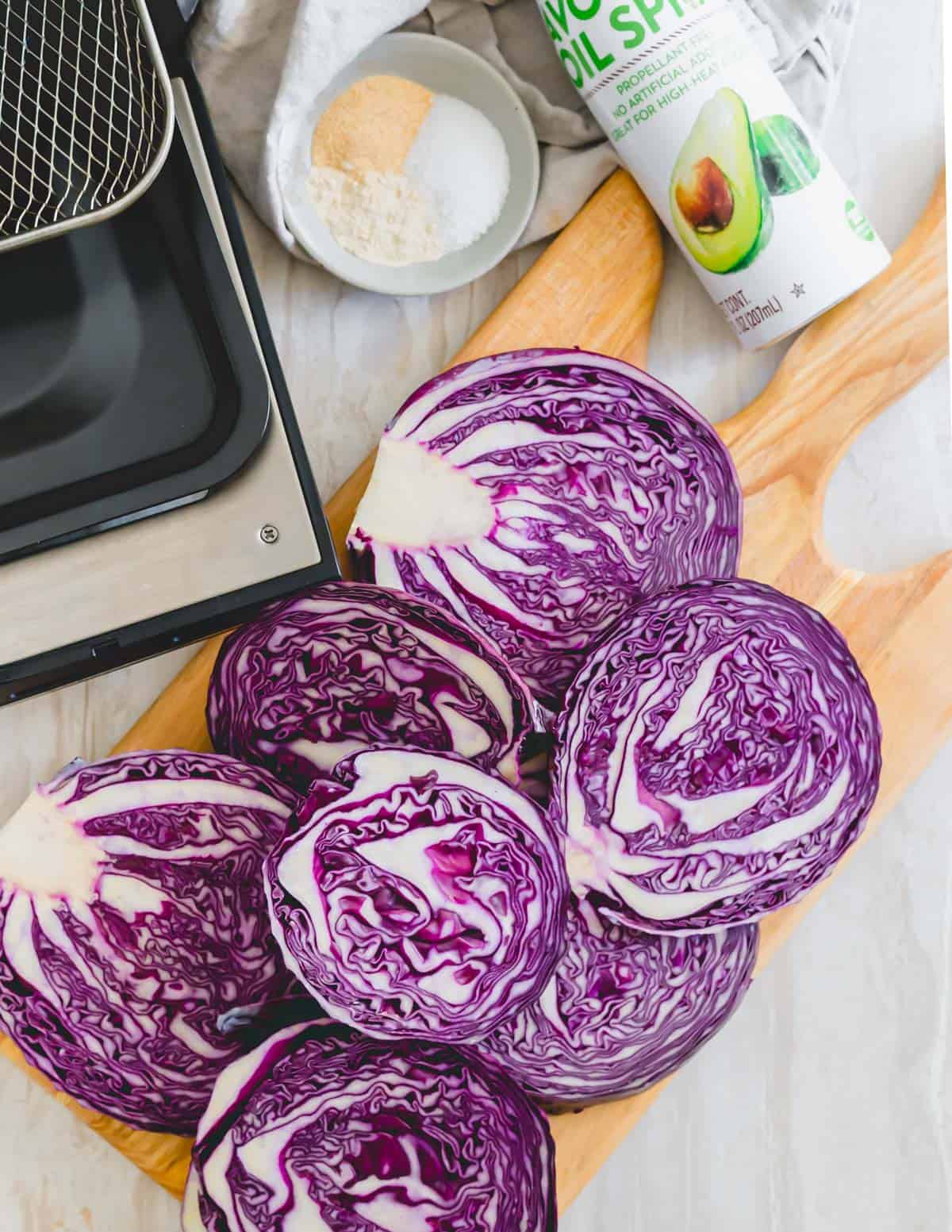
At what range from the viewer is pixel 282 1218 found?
0.84m

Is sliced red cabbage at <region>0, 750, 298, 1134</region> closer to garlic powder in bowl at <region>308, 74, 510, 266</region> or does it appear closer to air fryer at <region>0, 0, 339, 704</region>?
air fryer at <region>0, 0, 339, 704</region>

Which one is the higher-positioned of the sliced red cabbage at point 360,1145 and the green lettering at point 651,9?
the green lettering at point 651,9

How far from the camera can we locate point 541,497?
929 mm

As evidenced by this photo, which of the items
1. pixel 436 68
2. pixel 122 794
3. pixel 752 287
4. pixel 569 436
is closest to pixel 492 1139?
pixel 122 794

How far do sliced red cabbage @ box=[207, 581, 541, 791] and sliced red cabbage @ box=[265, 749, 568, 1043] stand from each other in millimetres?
96

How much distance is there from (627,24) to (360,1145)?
3.20ft

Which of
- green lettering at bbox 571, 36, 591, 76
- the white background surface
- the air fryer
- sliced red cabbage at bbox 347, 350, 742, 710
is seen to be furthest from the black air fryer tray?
green lettering at bbox 571, 36, 591, 76

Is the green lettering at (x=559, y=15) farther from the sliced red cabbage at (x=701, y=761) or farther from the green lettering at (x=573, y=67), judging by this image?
the sliced red cabbage at (x=701, y=761)

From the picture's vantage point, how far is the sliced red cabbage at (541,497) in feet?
3.03

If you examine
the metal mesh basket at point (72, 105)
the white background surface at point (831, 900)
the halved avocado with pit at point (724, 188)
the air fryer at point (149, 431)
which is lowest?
the white background surface at point (831, 900)

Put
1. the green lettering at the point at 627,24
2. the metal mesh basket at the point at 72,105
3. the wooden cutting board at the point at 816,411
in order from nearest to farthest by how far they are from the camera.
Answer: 1. the metal mesh basket at the point at 72,105
2. the green lettering at the point at 627,24
3. the wooden cutting board at the point at 816,411

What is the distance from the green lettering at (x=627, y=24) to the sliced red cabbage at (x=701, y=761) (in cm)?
49

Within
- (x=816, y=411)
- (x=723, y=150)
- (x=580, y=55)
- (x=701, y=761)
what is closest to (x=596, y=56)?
(x=580, y=55)

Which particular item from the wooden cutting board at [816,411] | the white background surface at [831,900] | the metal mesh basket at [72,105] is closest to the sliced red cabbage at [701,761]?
the wooden cutting board at [816,411]
